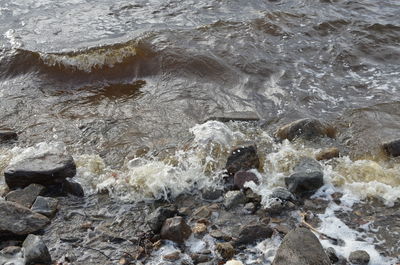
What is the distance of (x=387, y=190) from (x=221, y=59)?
426 centimetres

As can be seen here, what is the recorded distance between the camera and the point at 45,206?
4359mm

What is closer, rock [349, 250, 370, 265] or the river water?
rock [349, 250, 370, 265]

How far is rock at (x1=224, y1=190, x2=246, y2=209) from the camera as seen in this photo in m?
4.35

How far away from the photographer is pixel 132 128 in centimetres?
608

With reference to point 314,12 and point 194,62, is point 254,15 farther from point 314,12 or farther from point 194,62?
point 194,62

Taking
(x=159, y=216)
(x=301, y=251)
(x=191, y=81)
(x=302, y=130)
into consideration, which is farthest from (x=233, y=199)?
(x=191, y=81)

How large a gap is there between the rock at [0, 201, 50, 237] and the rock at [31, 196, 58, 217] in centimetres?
10

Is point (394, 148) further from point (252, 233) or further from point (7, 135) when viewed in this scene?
point (7, 135)

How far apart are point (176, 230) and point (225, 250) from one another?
0.47m

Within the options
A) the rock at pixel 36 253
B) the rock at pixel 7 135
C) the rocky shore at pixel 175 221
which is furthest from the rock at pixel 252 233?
the rock at pixel 7 135

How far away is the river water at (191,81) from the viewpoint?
17.0ft

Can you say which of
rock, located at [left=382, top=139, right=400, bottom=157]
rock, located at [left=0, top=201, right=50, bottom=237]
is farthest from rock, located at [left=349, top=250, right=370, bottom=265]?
rock, located at [left=0, top=201, right=50, bottom=237]

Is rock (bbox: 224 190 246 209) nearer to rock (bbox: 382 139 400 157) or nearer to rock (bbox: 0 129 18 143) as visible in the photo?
rock (bbox: 382 139 400 157)

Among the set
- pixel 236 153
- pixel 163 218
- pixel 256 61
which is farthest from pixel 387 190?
pixel 256 61
